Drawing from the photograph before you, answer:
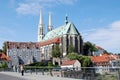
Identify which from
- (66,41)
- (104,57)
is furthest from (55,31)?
(104,57)

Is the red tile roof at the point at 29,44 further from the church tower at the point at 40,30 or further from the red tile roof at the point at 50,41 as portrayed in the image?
the church tower at the point at 40,30

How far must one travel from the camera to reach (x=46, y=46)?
16538 cm

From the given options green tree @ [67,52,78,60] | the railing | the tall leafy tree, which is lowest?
the railing

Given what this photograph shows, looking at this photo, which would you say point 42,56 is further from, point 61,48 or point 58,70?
point 58,70

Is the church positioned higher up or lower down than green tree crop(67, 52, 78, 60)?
higher up

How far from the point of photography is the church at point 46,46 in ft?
492

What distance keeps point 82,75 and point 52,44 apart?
441 feet

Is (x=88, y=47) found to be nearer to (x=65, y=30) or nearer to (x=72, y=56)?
(x=65, y=30)

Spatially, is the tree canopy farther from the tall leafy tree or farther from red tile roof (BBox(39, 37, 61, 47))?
the tall leafy tree

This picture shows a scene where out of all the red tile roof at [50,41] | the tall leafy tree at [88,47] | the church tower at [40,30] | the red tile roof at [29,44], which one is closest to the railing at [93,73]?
the red tile roof at [50,41]

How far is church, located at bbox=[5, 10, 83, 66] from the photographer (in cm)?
15000

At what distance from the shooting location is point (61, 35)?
6201 inches

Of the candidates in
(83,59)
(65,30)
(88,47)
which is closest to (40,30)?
(65,30)

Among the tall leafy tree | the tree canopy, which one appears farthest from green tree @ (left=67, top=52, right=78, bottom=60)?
the tall leafy tree
